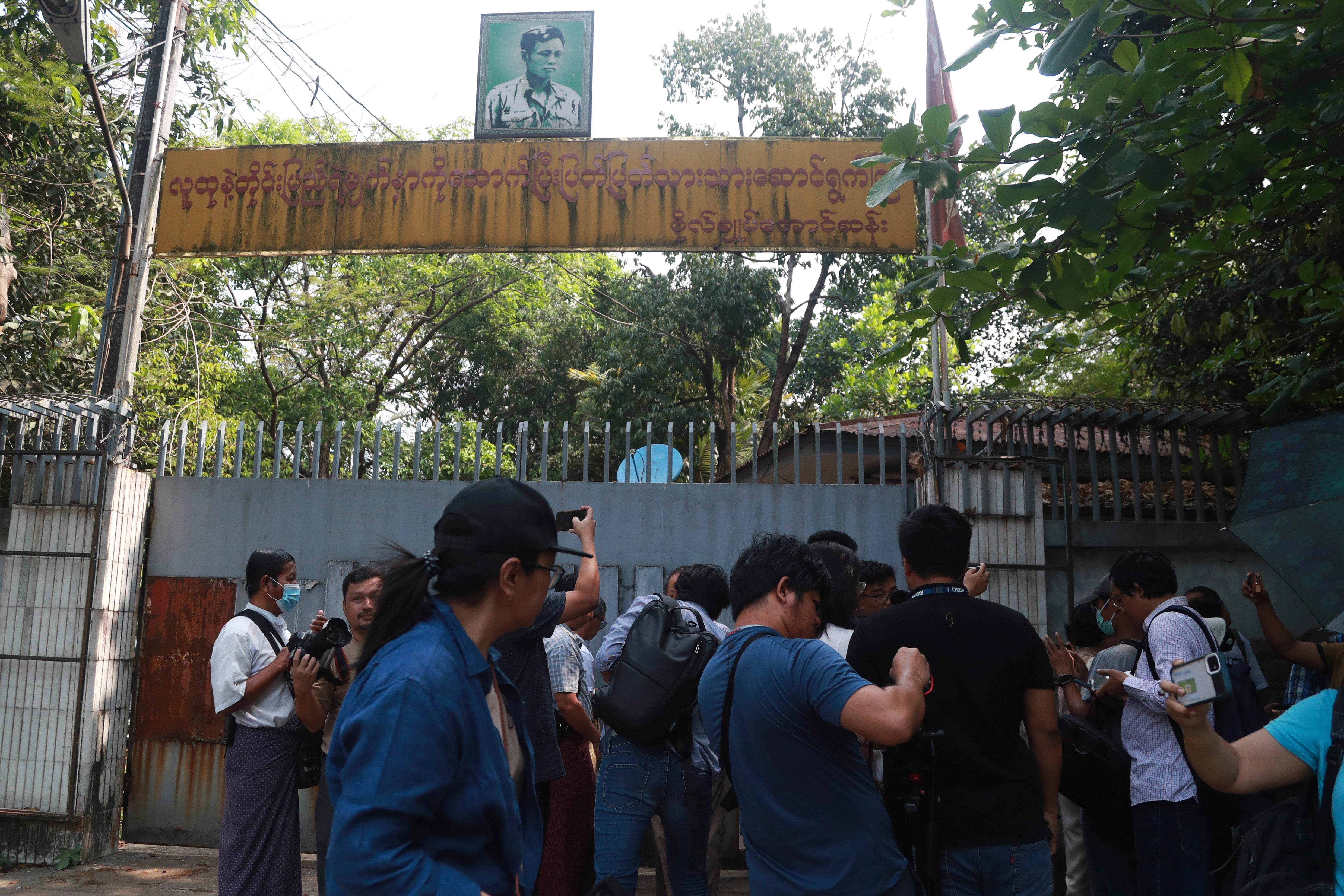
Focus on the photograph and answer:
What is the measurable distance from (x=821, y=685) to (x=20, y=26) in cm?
833

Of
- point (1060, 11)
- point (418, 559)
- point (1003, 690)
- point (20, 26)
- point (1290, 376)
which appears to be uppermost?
point (20, 26)

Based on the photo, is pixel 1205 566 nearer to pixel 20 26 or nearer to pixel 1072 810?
pixel 1072 810

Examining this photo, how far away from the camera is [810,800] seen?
2426 mm

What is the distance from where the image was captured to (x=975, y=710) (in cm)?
285

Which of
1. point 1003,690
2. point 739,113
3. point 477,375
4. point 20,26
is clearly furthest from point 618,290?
point 1003,690

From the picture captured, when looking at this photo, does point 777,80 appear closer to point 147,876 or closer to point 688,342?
point 688,342

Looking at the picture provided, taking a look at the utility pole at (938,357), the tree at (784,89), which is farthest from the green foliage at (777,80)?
the utility pole at (938,357)

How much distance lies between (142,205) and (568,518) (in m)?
5.09

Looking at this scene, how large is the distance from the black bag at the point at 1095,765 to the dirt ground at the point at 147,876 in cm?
223

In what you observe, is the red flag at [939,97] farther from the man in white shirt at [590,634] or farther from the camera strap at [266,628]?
the camera strap at [266,628]

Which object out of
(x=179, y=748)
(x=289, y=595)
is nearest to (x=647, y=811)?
(x=289, y=595)

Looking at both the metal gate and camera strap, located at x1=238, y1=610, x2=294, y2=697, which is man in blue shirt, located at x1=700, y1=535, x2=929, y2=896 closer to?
camera strap, located at x1=238, y1=610, x2=294, y2=697

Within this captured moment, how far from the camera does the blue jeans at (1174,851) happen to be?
368 cm

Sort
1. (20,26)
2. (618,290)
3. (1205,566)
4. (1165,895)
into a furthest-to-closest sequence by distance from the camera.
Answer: (618,290)
(20,26)
(1205,566)
(1165,895)
